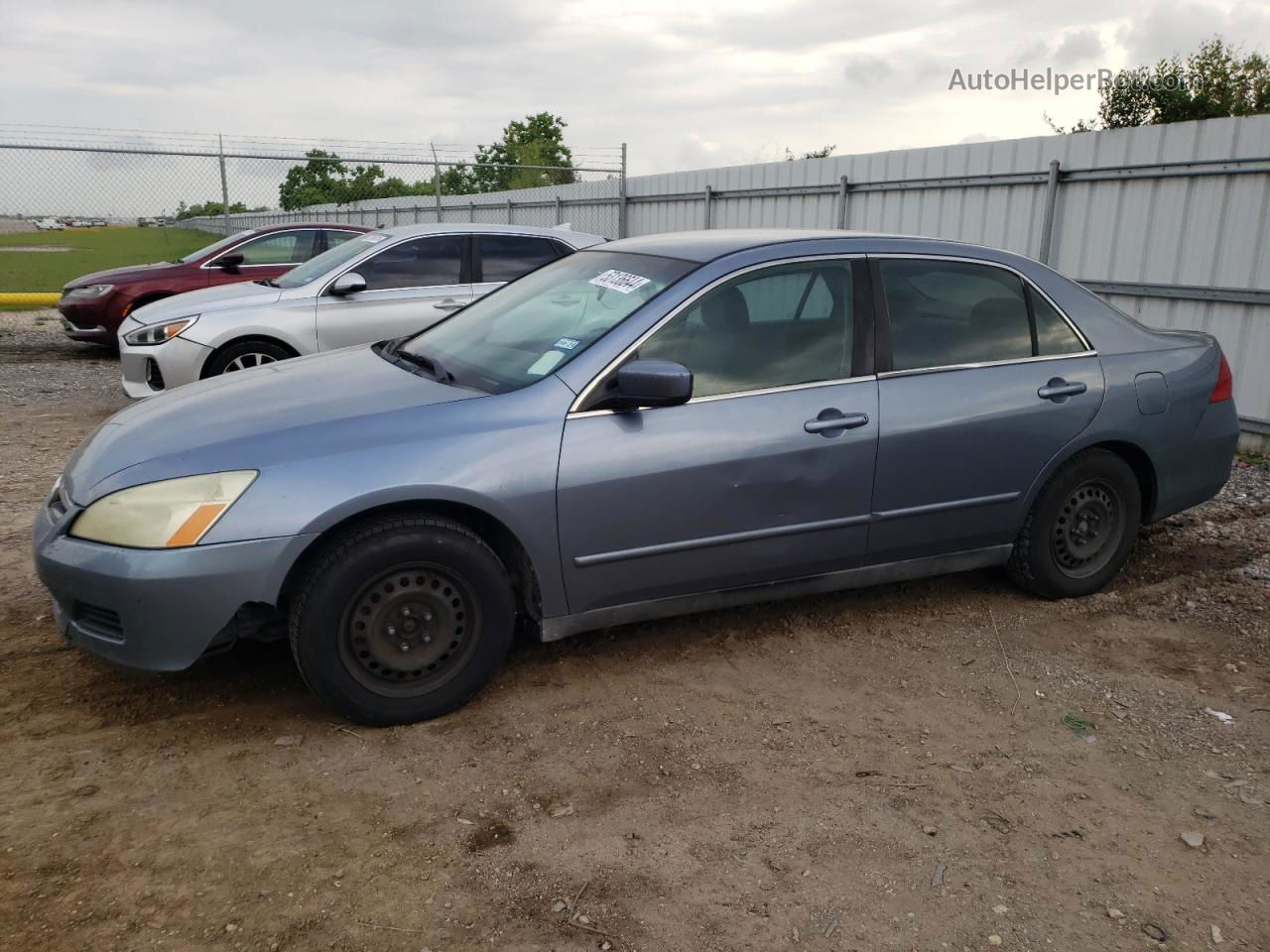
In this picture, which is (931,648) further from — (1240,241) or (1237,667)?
(1240,241)

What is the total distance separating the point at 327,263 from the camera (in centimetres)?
822

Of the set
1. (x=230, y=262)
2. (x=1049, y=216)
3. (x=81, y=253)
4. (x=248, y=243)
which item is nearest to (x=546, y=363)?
(x=1049, y=216)

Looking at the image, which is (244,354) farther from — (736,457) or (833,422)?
(833,422)

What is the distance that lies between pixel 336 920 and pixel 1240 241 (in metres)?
7.59

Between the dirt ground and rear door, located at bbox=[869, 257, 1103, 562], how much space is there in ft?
1.71

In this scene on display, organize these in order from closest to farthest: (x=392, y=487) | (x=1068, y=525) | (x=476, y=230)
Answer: (x=392, y=487) → (x=1068, y=525) → (x=476, y=230)

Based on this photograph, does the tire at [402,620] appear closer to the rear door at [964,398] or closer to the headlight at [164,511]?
the headlight at [164,511]

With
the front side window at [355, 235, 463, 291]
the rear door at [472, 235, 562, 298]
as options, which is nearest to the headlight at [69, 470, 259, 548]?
the front side window at [355, 235, 463, 291]

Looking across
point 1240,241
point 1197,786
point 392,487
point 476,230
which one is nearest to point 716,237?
point 392,487

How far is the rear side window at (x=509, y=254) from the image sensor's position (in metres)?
8.43

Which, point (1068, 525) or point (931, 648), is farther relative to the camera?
point (1068, 525)

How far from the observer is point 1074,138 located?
852 cm

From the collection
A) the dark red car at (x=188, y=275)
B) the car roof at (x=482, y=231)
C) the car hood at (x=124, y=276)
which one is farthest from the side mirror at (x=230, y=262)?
the car roof at (x=482, y=231)

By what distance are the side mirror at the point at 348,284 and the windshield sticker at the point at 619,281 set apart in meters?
3.96
